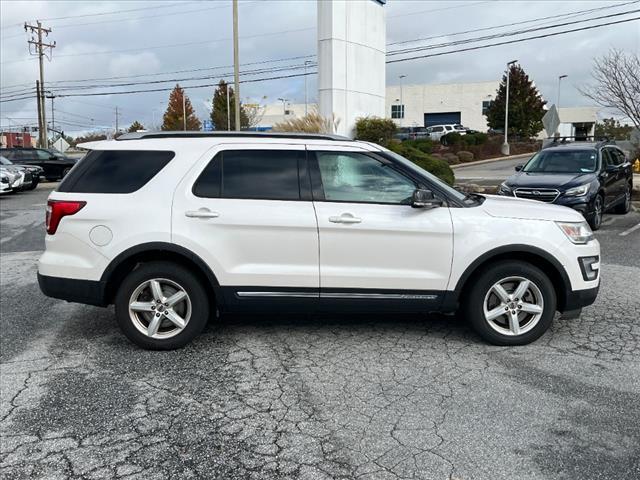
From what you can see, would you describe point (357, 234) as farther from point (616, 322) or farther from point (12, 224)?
point (12, 224)

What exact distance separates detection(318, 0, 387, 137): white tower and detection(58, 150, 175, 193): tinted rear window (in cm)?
1587

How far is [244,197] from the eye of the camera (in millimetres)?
4840

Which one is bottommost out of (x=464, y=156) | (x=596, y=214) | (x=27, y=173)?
(x=596, y=214)

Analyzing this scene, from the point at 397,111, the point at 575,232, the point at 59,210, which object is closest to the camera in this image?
the point at 59,210

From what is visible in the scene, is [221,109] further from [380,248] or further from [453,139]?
[380,248]

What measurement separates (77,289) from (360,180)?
250 centimetres

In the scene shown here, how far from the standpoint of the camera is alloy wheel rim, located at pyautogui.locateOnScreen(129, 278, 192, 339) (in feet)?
15.8

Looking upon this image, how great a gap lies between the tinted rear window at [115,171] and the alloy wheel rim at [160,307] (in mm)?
827

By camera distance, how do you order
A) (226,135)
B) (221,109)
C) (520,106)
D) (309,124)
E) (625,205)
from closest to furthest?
1. (226,135)
2. (625,205)
3. (309,124)
4. (520,106)
5. (221,109)

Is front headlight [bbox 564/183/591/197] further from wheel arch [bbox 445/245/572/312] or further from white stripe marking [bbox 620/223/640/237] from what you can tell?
wheel arch [bbox 445/245/572/312]

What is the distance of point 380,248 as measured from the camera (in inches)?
188

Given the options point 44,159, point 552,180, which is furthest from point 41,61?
point 552,180

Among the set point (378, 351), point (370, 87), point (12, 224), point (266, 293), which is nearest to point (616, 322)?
point (378, 351)

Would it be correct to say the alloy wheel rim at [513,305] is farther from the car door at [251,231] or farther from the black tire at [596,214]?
the black tire at [596,214]
